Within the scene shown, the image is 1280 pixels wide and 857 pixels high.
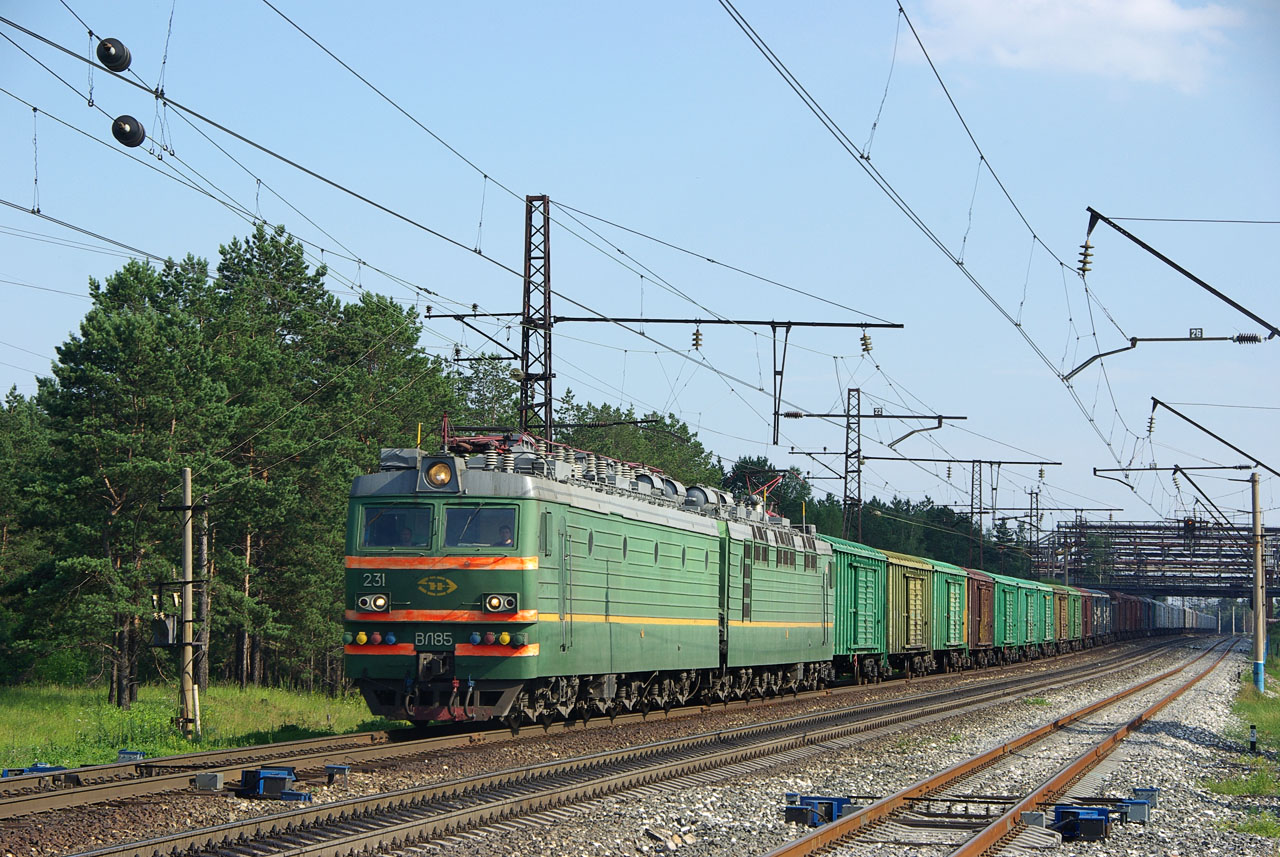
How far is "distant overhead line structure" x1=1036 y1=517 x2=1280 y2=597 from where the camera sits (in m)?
100

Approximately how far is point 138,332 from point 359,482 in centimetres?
2063

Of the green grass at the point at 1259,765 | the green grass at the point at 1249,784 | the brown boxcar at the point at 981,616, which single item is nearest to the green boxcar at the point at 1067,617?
the brown boxcar at the point at 981,616

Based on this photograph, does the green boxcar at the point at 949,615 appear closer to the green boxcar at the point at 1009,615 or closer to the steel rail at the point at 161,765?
the green boxcar at the point at 1009,615

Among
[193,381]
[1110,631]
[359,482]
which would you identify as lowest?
[1110,631]

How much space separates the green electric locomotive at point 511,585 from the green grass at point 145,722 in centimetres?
248

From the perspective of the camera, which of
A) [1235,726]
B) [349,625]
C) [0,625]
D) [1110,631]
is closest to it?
[349,625]

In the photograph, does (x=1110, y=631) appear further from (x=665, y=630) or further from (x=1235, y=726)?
(x=665, y=630)

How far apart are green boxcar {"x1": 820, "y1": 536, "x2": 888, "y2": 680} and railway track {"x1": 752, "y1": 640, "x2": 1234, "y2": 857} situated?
15.0 metres

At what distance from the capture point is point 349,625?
17.4 m

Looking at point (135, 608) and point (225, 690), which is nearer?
point (135, 608)

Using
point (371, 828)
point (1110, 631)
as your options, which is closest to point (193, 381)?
point (371, 828)

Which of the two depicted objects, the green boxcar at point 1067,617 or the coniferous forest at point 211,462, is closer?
the coniferous forest at point 211,462

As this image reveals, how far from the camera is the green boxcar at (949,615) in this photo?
43188mm

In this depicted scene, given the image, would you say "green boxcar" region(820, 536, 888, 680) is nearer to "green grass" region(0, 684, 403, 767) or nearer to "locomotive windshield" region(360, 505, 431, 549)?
"green grass" region(0, 684, 403, 767)
